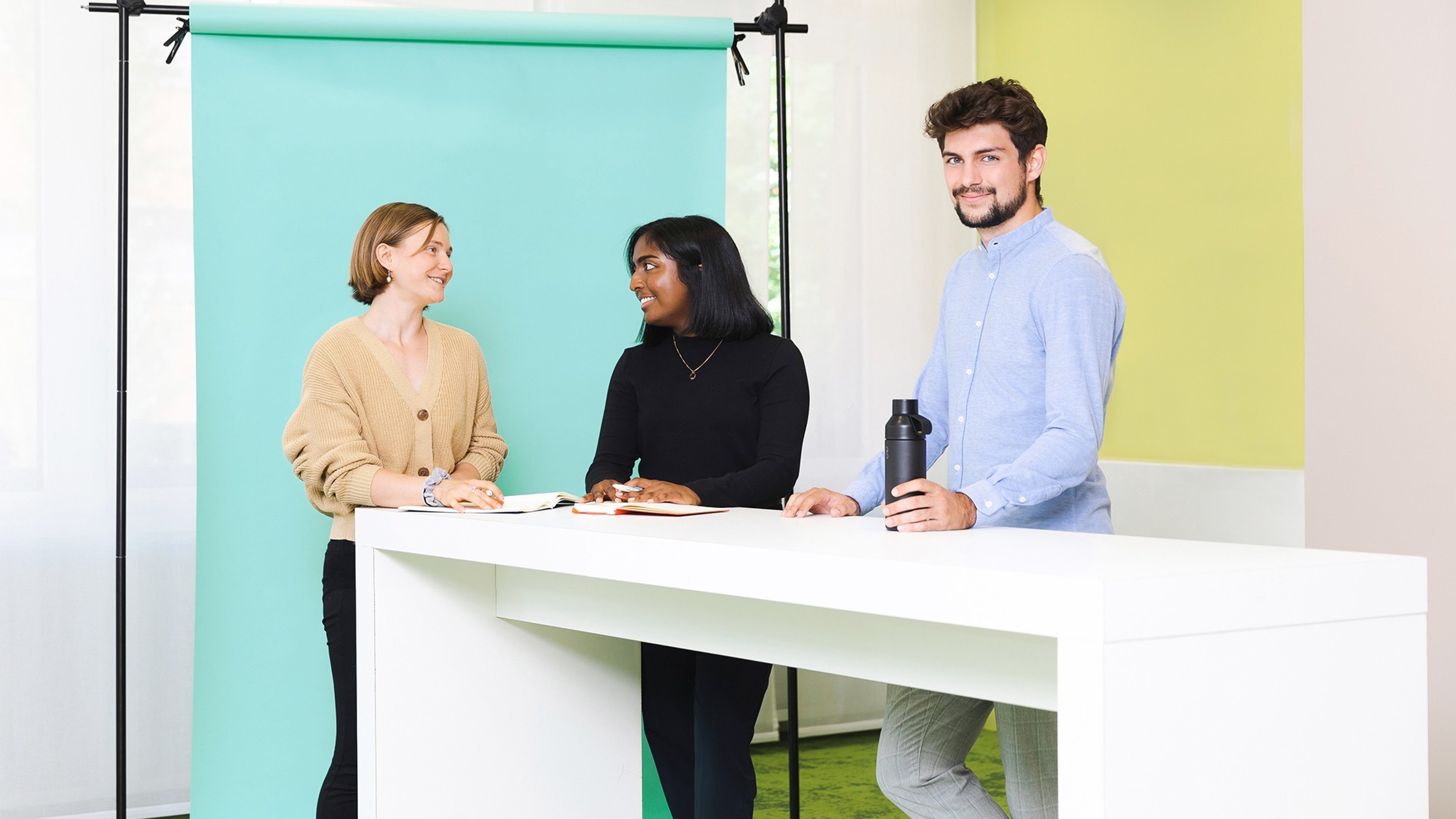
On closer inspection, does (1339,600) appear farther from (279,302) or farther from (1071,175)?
(1071,175)

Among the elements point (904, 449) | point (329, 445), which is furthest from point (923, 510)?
point (329, 445)

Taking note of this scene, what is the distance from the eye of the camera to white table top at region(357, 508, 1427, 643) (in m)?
1.22

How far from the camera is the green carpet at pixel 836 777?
141 inches

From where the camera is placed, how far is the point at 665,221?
2.56 m

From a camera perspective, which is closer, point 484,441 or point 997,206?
point 997,206

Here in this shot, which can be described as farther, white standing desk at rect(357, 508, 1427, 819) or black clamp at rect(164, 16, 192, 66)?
black clamp at rect(164, 16, 192, 66)

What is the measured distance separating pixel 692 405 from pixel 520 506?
0.44 m

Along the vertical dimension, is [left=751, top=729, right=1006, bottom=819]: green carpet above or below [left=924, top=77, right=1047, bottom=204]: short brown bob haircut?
below

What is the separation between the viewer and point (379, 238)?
255cm

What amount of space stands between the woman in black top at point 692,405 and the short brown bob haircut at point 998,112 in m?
0.59

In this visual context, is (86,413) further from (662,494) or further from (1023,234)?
(1023,234)

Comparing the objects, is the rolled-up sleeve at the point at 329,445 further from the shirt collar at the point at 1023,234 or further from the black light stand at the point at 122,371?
the shirt collar at the point at 1023,234

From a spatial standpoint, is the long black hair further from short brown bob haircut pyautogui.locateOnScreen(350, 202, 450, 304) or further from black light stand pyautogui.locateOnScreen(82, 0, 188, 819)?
black light stand pyautogui.locateOnScreen(82, 0, 188, 819)

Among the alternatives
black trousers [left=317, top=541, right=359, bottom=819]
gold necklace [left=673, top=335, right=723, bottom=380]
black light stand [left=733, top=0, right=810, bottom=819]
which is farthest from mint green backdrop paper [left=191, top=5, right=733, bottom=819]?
gold necklace [left=673, top=335, right=723, bottom=380]
